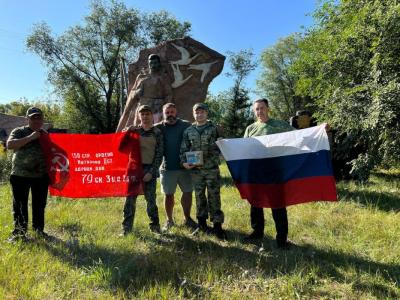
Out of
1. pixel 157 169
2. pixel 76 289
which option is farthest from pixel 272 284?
pixel 157 169

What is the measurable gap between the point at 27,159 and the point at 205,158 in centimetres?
249

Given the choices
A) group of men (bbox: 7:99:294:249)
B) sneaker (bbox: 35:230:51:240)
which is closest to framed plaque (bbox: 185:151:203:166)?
group of men (bbox: 7:99:294:249)

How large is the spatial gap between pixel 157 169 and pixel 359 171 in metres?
4.79

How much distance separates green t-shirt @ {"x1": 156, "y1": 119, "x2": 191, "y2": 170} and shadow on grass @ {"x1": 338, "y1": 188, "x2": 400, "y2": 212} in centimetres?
417

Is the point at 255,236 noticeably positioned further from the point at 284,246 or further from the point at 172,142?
the point at 172,142

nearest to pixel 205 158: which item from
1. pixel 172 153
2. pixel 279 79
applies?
pixel 172 153

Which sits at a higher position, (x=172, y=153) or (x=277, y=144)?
(x=277, y=144)

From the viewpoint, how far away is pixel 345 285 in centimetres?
416

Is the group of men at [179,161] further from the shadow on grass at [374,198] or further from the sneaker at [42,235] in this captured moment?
the shadow on grass at [374,198]

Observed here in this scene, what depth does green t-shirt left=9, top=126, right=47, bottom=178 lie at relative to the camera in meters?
5.42

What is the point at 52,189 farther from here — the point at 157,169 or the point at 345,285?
the point at 345,285

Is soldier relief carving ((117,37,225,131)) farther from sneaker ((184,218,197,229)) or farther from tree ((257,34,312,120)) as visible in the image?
tree ((257,34,312,120))

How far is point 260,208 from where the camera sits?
18.6 feet

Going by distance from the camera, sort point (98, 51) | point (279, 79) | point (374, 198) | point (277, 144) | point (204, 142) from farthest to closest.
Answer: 1. point (279, 79)
2. point (98, 51)
3. point (374, 198)
4. point (204, 142)
5. point (277, 144)
